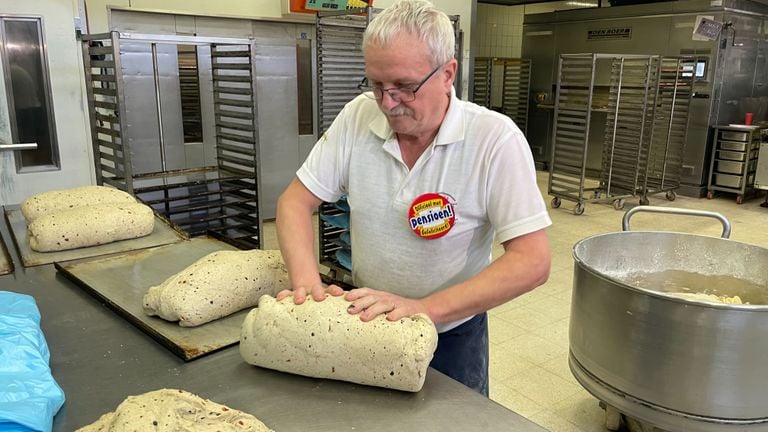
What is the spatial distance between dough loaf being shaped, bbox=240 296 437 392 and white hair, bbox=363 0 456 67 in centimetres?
51

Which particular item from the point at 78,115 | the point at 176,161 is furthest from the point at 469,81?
the point at 78,115

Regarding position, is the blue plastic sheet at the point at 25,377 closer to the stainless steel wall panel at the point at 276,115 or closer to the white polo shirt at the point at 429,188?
the white polo shirt at the point at 429,188

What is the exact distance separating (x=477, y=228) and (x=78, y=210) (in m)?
1.33

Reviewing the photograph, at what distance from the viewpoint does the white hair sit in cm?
111

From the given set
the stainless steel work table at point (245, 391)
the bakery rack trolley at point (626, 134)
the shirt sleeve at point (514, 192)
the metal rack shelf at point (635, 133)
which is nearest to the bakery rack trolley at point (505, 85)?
the metal rack shelf at point (635, 133)

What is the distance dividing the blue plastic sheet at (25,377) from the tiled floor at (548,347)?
6.03ft

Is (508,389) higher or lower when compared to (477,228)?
lower

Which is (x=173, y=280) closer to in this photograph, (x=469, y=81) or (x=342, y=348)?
(x=342, y=348)

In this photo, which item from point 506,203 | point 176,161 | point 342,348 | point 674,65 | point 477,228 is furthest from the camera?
point 674,65

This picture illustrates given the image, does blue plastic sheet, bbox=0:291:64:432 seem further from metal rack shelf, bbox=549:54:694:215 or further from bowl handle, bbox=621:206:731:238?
metal rack shelf, bbox=549:54:694:215

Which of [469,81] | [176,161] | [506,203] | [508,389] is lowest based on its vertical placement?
[508,389]

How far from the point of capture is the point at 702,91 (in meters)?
6.33

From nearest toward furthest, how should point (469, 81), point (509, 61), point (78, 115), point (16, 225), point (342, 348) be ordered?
point (342, 348) < point (16, 225) < point (78, 115) < point (469, 81) < point (509, 61)

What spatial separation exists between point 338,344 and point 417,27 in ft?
2.00
